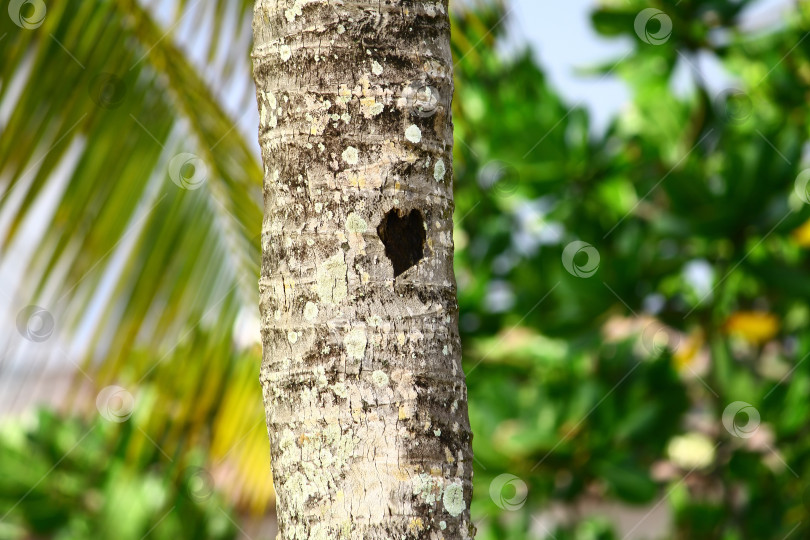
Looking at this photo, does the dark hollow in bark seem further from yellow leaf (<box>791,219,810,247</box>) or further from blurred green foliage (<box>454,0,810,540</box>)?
yellow leaf (<box>791,219,810,247</box>)

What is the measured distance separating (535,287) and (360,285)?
2.12 metres

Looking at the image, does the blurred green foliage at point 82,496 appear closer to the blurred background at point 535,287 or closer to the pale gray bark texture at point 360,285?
the blurred background at point 535,287

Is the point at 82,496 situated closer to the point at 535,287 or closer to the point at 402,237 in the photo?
the point at 535,287

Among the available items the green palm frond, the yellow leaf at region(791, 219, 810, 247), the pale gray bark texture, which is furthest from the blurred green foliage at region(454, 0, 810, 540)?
the pale gray bark texture

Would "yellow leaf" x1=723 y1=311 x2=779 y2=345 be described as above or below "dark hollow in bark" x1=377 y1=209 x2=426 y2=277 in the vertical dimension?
above

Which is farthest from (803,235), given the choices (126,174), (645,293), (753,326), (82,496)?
(82,496)

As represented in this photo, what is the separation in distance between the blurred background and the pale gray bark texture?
114cm

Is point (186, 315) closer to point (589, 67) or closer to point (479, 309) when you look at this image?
point (479, 309)

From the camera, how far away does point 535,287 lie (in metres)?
2.95

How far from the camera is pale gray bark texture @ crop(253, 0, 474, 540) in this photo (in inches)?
34.5

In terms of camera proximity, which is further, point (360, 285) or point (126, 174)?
point (126, 174)

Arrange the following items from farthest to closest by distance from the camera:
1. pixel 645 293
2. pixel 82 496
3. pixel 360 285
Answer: pixel 82 496 < pixel 645 293 < pixel 360 285

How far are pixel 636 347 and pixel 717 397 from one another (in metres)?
0.31

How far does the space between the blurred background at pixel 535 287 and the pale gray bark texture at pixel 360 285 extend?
1144mm
